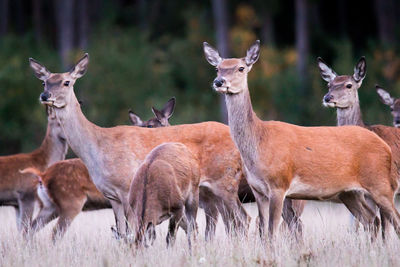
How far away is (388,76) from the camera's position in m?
26.5

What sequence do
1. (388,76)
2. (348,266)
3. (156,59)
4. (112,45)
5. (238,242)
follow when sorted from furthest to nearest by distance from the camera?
(156,59) < (112,45) < (388,76) < (238,242) < (348,266)

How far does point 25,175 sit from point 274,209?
210 inches

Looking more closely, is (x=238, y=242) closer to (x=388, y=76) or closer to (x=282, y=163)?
(x=282, y=163)

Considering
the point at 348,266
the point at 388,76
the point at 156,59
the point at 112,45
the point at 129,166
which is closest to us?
the point at 348,266

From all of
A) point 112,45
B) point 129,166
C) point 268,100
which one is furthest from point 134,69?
point 129,166

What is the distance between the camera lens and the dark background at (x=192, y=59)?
25.3 metres

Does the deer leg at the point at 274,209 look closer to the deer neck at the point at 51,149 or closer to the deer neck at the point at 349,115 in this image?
the deer neck at the point at 349,115

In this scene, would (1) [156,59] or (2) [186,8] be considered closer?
(1) [156,59]

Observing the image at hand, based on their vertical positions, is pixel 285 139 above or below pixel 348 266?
above

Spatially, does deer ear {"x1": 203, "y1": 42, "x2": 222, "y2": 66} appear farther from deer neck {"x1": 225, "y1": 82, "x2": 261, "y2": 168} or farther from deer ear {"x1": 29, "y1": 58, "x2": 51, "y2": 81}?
deer ear {"x1": 29, "y1": 58, "x2": 51, "y2": 81}

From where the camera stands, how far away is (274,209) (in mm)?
8625

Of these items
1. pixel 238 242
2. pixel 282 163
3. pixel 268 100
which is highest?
pixel 282 163

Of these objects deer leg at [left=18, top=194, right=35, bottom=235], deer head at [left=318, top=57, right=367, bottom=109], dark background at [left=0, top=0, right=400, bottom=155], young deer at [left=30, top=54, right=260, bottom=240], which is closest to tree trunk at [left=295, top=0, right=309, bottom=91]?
dark background at [left=0, top=0, right=400, bottom=155]

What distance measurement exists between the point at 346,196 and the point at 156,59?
2102 cm
